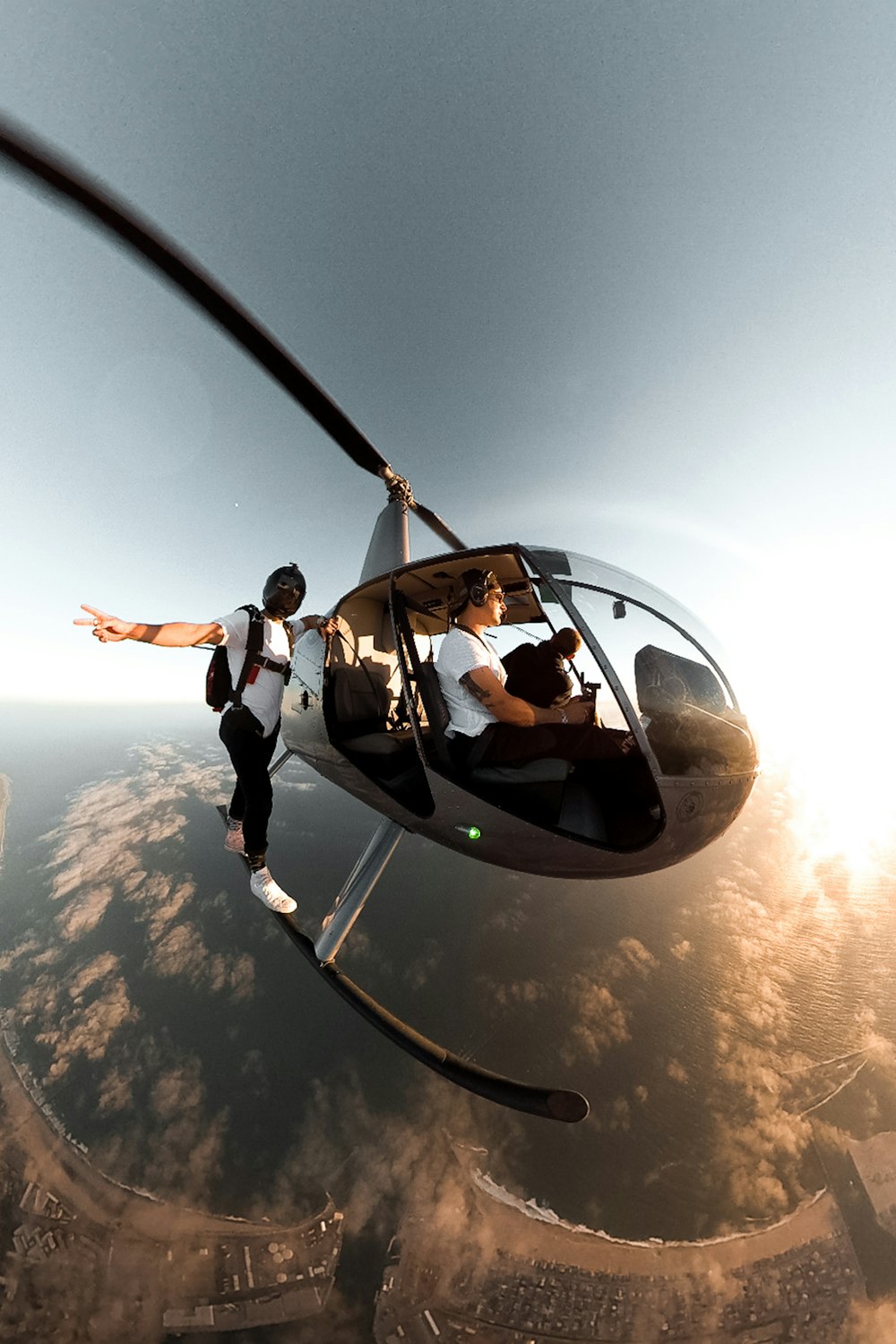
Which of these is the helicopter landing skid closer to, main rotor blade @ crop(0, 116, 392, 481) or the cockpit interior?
the cockpit interior

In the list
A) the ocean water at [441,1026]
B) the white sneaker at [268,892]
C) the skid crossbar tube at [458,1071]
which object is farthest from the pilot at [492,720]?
the ocean water at [441,1026]

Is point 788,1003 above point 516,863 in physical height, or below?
below

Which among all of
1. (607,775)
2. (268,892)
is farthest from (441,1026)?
(607,775)

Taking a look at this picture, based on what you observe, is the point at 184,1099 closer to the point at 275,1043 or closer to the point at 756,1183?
the point at 275,1043

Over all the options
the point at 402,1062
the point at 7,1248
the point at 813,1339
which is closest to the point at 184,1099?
the point at 7,1248

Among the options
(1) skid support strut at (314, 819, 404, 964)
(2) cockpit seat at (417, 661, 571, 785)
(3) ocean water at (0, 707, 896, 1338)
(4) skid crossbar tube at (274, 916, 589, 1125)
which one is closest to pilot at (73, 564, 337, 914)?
(2) cockpit seat at (417, 661, 571, 785)

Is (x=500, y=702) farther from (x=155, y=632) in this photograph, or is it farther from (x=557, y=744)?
(x=155, y=632)
